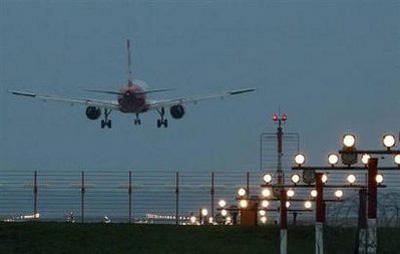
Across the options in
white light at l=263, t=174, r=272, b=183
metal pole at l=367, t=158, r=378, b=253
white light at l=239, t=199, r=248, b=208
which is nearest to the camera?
metal pole at l=367, t=158, r=378, b=253

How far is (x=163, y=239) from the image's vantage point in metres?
29.3

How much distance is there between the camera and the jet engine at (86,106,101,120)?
65562mm

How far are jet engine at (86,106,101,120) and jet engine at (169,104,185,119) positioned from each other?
12.3 ft

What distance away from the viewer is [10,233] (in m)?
29.6

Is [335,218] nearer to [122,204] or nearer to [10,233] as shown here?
[10,233]

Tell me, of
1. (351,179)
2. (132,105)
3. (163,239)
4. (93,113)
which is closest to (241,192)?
(351,179)

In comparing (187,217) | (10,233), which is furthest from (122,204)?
(10,233)

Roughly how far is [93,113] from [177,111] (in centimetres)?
436

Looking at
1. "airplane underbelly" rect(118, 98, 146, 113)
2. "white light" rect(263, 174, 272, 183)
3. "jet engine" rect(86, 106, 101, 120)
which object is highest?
"airplane underbelly" rect(118, 98, 146, 113)

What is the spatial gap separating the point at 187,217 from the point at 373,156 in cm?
2447

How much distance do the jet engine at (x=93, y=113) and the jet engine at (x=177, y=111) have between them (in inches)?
148

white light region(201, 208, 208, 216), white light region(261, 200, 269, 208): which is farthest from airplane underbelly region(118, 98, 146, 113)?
white light region(261, 200, 269, 208)

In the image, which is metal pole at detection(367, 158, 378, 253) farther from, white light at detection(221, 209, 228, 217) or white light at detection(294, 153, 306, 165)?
white light at detection(221, 209, 228, 217)

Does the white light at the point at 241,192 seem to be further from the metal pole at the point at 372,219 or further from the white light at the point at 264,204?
the metal pole at the point at 372,219
